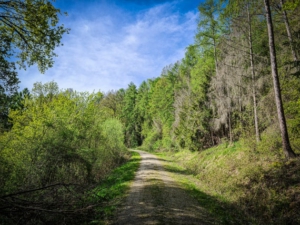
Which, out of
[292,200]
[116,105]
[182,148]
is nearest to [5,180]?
[292,200]

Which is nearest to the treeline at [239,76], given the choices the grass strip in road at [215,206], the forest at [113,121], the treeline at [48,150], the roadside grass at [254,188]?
the forest at [113,121]

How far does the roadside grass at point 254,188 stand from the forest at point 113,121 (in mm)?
312

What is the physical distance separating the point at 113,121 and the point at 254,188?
19584mm

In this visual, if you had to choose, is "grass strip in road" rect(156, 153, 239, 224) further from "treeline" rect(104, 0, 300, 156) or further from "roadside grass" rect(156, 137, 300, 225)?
"treeline" rect(104, 0, 300, 156)

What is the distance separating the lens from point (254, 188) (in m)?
7.97

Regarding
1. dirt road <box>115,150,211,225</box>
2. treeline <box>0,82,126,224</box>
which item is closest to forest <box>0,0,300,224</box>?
treeline <box>0,82,126,224</box>

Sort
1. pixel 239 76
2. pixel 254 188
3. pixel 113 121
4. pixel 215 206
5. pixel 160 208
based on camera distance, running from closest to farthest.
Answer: pixel 160 208 → pixel 215 206 → pixel 254 188 → pixel 239 76 → pixel 113 121

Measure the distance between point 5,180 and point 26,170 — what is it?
2.88 feet

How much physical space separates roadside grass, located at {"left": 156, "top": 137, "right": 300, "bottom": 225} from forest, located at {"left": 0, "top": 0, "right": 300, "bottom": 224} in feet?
1.02

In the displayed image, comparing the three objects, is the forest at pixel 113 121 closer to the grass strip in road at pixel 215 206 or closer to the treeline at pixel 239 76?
the treeline at pixel 239 76

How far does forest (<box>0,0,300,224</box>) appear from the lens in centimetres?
612

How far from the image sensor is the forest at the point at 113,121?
6116 millimetres

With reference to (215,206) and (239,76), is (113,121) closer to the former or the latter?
(239,76)

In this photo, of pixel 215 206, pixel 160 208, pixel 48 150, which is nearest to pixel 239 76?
pixel 215 206
